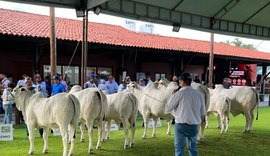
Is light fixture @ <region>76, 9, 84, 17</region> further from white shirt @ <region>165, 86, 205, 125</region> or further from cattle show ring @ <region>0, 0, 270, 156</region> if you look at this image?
white shirt @ <region>165, 86, 205, 125</region>

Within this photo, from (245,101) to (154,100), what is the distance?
143 inches

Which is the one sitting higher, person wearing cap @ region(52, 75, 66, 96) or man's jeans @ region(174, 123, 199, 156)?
person wearing cap @ region(52, 75, 66, 96)

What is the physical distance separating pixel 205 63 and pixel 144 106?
1828cm

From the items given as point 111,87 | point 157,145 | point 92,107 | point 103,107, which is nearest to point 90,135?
point 92,107

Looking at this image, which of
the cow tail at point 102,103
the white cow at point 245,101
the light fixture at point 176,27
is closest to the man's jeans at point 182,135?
the cow tail at point 102,103

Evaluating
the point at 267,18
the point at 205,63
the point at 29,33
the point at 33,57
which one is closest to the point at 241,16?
the point at 267,18

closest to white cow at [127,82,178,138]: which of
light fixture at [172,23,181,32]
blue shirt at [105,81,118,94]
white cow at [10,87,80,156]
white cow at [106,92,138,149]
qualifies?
white cow at [106,92,138,149]

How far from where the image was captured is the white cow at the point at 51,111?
22.9ft

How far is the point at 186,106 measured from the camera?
233 inches

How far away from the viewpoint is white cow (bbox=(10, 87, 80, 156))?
6.96 m

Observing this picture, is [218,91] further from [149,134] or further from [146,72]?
[146,72]

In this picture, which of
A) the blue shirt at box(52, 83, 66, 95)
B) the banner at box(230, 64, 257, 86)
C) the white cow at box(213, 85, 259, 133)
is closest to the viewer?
the blue shirt at box(52, 83, 66, 95)

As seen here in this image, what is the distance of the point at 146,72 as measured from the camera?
2311 centimetres

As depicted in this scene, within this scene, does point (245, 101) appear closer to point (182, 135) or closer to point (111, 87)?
point (111, 87)
